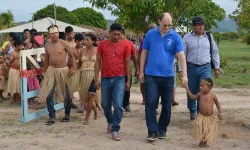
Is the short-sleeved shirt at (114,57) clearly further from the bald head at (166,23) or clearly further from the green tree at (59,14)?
the green tree at (59,14)

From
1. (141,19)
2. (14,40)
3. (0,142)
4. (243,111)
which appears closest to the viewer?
(0,142)

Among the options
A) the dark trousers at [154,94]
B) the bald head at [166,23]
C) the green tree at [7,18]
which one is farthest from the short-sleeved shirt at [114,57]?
the green tree at [7,18]

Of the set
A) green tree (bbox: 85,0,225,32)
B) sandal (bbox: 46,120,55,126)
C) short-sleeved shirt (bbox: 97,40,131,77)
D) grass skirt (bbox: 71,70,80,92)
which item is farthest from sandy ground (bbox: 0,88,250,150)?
green tree (bbox: 85,0,225,32)

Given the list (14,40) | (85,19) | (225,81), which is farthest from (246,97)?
(85,19)

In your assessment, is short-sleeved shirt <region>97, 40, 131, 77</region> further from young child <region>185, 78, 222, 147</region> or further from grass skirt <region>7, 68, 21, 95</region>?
grass skirt <region>7, 68, 21, 95</region>

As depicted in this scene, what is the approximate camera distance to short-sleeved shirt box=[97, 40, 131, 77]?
678 cm

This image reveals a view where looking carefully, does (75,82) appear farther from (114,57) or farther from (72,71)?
(114,57)

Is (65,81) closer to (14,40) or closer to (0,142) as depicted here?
(0,142)

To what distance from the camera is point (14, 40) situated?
35.2ft

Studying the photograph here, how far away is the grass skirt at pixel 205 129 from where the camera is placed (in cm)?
616

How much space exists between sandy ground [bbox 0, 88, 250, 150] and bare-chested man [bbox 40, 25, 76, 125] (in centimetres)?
48

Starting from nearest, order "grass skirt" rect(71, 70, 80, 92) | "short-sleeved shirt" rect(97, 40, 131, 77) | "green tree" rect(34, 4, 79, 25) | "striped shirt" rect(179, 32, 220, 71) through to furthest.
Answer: "short-sleeved shirt" rect(97, 40, 131, 77), "striped shirt" rect(179, 32, 220, 71), "grass skirt" rect(71, 70, 80, 92), "green tree" rect(34, 4, 79, 25)

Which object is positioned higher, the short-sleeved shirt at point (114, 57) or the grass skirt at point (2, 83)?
the short-sleeved shirt at point (114, 57)

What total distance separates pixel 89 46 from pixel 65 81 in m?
0.76
